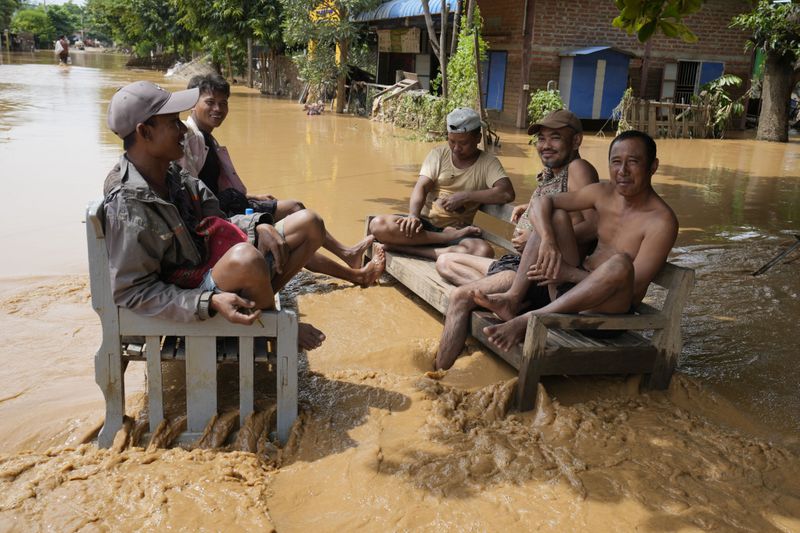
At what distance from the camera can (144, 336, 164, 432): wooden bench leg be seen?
310 centimetres

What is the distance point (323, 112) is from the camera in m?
20.8

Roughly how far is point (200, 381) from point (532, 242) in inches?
75.5

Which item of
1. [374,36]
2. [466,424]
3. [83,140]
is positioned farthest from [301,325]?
[374,36]

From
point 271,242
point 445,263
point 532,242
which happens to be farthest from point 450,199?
point 271,242

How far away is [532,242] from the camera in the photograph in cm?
394

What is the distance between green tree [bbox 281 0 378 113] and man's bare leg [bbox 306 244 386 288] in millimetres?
15550

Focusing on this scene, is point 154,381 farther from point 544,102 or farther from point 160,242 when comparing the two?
point 544,102

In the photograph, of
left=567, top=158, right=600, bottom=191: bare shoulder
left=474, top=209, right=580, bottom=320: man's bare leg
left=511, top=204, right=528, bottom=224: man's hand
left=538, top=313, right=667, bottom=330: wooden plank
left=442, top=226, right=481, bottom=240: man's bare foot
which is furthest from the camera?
left=442, top=226, right=481, bottom=240: man's bare foot

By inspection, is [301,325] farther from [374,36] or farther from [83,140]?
[374,36]

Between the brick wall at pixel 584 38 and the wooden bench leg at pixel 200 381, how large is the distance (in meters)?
15.4

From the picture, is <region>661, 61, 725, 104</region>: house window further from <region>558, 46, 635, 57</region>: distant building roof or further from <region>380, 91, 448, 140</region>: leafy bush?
<region>380, 91, 448, 140</region>: leafy bush

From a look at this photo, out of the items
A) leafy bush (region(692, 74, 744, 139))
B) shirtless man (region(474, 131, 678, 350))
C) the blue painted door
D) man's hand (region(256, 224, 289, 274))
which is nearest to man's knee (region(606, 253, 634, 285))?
shirtless man (region(474, 131, 678, 350))

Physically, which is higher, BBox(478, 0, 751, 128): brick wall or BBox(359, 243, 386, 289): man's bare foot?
BBox(478, 0, 751, 128): brick wall

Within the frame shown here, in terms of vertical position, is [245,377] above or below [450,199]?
below
